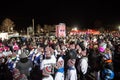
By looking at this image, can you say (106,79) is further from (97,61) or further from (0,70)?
(0,70)

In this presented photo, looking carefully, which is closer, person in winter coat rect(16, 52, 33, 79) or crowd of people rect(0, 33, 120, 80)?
crowd of people rect(0, 33, 120, 80)

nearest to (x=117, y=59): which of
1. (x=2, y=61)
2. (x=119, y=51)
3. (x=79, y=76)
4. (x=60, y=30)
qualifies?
(x=119, y=51)

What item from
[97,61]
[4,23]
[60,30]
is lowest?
[97,61]

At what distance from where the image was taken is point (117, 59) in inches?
478

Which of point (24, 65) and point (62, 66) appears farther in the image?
point (24, 65)

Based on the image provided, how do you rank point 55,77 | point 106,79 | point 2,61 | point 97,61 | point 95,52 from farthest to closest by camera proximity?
1. point 2,61
2. point 95,52
3. point 97,61
4. point 55,77
5. point 106,79

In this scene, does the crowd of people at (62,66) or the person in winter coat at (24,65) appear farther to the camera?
the person in winter coat at (24,65)

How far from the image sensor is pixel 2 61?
12977mm

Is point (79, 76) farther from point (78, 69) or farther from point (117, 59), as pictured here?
point (117, 59)

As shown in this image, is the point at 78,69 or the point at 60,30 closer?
the point at 78,69

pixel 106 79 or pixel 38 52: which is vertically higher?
pixel 38 52

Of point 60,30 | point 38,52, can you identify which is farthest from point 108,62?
point 60,30

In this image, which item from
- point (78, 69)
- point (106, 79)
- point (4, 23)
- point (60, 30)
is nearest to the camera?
point (106, 79)

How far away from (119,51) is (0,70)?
5.79 metres
